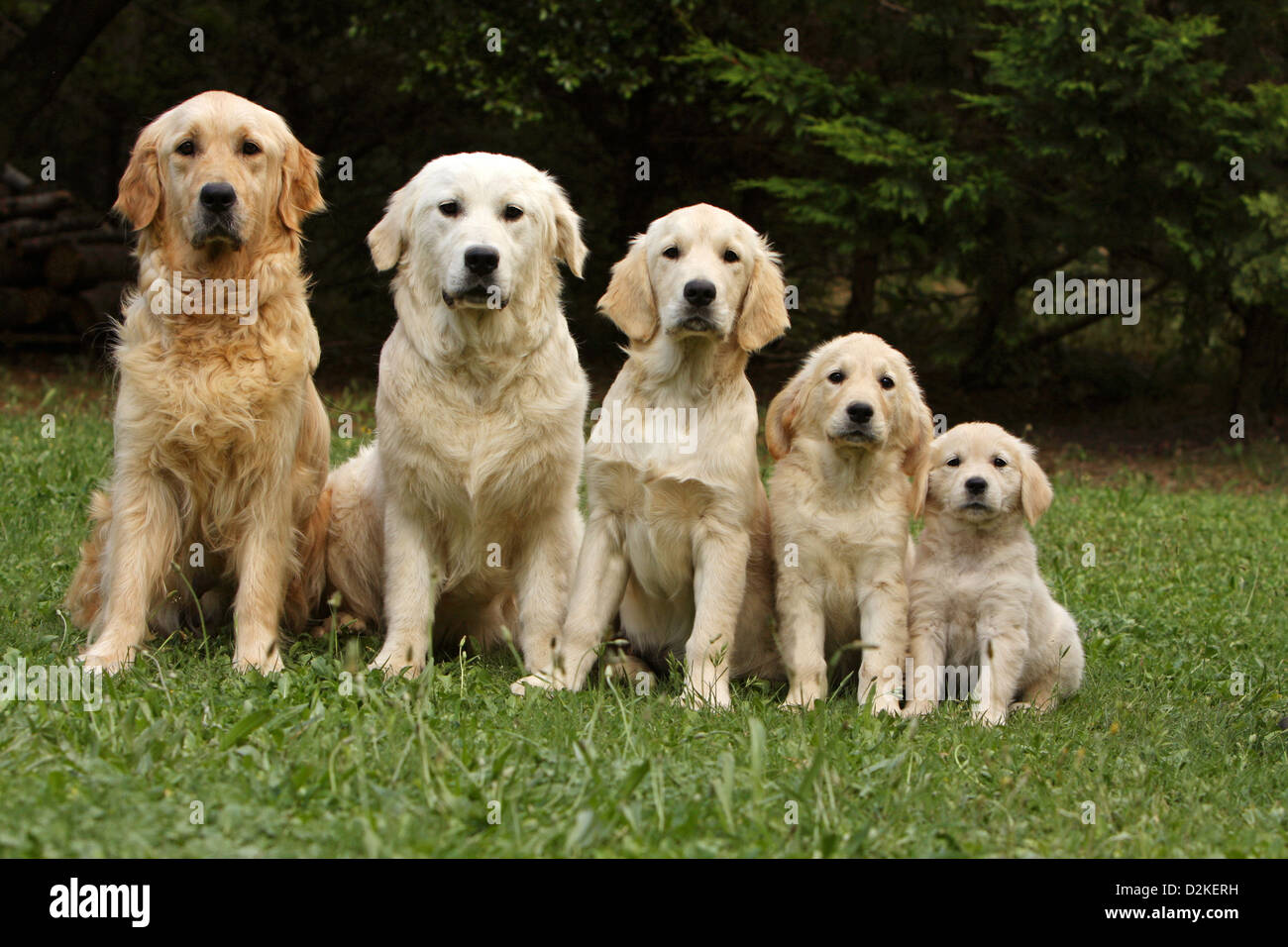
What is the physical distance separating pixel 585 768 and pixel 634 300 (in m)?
2.10

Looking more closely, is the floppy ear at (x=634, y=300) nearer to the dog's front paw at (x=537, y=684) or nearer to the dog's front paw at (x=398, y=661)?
the dog's front paw at (x=537, y=684)

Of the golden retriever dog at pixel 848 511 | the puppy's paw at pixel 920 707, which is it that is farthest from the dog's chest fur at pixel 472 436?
the puppy's paw at pixel 920 707

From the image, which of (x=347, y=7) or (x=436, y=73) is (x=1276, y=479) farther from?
(x=347, y=7)

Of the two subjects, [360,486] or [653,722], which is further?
[360,486]

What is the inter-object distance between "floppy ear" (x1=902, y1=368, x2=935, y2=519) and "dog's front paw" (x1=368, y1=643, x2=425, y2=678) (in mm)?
1934

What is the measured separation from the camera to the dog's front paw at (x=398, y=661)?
4.69 m

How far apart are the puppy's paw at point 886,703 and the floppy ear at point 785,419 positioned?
1026 millimetres

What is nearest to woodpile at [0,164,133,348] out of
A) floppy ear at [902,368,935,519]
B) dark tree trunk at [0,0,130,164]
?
dark tree trunk at [0,0,130,164]

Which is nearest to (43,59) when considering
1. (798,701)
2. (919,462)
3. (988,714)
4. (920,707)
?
(919,462)

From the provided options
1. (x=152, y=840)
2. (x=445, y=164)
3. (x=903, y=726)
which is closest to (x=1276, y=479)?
(x=903, y=726)

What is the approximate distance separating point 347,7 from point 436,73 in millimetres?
1487

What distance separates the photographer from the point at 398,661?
15.7ft

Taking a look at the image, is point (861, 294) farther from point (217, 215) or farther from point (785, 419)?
point (217, 215)
